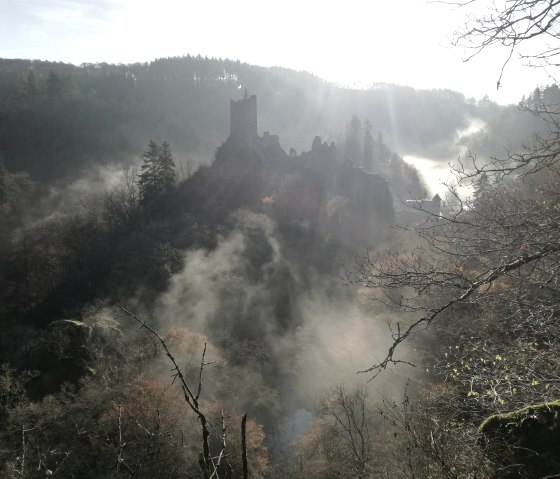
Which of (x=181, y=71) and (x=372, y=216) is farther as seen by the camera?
(x=181, y=71)

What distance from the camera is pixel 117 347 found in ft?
85.3

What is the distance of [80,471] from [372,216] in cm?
4339

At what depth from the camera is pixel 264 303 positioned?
3841cm

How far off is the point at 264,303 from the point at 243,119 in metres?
27.2

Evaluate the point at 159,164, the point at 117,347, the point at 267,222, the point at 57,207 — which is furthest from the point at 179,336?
the point at 57,207

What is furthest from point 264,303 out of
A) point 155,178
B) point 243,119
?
point 243,119

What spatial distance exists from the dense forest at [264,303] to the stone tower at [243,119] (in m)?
0.40

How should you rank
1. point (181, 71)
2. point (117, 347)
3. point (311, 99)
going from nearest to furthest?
1. point (117, 347)
2. point (181, 71)
3. point (311, 99)

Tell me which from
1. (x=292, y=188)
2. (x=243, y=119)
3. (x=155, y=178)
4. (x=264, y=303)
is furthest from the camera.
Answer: (x=243, y=119)

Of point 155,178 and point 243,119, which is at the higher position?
point 243,119

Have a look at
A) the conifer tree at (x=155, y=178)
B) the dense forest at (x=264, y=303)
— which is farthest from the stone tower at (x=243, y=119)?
the conifer tree at (x=155, y=178)

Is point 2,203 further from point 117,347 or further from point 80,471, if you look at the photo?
point 80,471

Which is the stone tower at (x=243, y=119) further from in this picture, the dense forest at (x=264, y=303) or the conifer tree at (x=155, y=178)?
the conifer tree at (x=155, y=178)

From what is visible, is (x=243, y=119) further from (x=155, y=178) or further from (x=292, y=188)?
(x=155, y=178)
